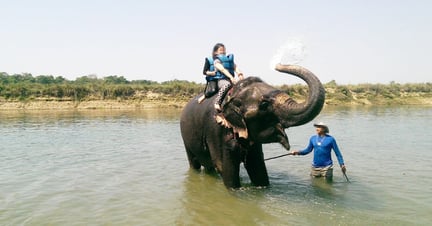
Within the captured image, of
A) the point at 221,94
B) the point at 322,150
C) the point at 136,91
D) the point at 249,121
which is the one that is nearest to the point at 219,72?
the point at 221,94

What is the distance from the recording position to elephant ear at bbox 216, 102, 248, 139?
22.7ft

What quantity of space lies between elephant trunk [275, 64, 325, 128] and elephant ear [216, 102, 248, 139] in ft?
2.47

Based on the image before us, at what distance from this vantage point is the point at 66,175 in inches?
398

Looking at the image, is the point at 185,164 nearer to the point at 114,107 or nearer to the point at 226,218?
the point at 226,218

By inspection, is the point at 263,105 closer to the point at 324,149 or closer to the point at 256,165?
the point at 256,165

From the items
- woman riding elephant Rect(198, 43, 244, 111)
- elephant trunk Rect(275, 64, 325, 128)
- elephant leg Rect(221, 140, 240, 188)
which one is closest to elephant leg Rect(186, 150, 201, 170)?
woman riding elephant Rect(198, 43, 244, 111)

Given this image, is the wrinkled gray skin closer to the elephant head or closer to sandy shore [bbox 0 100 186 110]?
the elephant head

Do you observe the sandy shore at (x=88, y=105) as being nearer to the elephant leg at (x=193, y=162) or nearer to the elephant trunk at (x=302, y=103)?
the elephant leg at (x=193, y=162)

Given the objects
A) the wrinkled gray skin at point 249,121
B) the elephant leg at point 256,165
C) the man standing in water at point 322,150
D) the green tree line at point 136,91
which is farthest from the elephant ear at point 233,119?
the green tree line at point 136,91

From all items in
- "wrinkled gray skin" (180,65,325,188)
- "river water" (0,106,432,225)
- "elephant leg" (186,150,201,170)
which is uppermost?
"wrinkled gray skin" (180,65,325,188)

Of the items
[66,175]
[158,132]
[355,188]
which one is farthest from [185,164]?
[158,132]

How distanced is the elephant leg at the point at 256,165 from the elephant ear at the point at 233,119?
60 cm

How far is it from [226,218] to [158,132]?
14.2 m

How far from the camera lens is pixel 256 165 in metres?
7.88
